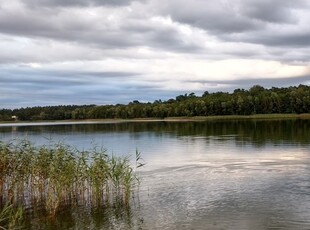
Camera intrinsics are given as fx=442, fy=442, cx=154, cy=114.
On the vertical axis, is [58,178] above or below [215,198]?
above

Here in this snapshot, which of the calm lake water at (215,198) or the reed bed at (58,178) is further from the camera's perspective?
the reed bed at (58,178)

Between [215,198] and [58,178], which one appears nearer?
[58,178]

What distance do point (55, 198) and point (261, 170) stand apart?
52.4 ft

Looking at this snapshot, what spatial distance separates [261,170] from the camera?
3112 centimetres

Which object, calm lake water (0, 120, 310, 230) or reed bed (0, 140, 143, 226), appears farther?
reed bed (0, 140, 143, 226)

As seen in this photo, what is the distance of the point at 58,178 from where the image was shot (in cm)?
2108

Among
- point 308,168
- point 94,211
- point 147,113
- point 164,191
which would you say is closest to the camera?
point 94,211

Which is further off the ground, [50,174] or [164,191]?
[50,174]

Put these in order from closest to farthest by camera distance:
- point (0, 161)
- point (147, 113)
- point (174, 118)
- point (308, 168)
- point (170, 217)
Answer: point (170, 217) → point (0, 161) → point (308, 168) → point (174, 118) → point (147, 113)

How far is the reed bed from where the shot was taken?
21.7 metres

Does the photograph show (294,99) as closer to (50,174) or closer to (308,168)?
(308,168)

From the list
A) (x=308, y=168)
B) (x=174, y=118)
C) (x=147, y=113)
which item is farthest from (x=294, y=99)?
(x=308, y=168)

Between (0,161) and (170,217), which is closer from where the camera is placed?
(170,217)

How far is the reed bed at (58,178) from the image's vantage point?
21703mm
